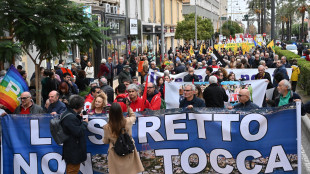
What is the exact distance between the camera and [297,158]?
22.4 feet

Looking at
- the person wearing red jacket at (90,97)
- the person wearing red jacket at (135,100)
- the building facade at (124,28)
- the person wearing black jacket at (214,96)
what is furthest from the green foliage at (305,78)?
the person wearing red jacket at (135,100)

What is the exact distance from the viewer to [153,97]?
9.31m

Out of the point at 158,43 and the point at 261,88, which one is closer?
the point at 261,88

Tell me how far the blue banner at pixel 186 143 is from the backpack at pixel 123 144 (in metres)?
0.99

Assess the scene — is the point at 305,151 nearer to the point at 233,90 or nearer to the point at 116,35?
the point at 233,90

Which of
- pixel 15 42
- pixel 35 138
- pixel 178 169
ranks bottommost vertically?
pixel 178 169

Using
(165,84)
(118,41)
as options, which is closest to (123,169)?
(165,84)

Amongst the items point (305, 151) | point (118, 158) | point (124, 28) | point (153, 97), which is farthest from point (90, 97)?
point (124, 28)

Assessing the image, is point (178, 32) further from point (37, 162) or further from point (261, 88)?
point (37, 162)

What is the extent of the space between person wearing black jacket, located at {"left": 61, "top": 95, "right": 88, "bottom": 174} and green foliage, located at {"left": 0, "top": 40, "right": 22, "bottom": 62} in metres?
3.83

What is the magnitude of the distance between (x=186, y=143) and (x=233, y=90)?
197 inches

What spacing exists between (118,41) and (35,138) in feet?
79.5

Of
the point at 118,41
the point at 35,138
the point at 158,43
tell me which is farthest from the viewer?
the point at 158,43

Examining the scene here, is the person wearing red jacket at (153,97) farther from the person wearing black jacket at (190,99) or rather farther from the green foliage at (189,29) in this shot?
the green foliage at (189,29)
